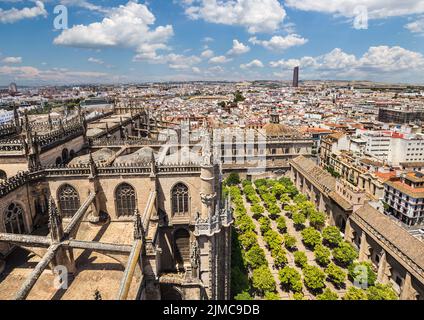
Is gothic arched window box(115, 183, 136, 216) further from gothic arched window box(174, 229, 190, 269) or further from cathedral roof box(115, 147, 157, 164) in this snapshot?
gothic arched window box(174, 229, 190, 269)

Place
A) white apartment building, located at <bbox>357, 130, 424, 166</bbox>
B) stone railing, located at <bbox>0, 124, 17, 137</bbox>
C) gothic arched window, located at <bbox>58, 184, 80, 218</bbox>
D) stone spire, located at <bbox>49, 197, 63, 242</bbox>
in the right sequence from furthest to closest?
white apartment building, located at <bbox>357, 130, 424, 166</bbox>, stone railing, located at <bbox>0, 124, 17, 137</bbox>, gothic arched window, located at <bbox>58, 184, 80, 218</bbox>, stone spire, located at <bbox>49, 197, 63, 242</bbox>

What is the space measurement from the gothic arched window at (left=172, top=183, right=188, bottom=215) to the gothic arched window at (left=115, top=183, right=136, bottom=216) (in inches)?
132

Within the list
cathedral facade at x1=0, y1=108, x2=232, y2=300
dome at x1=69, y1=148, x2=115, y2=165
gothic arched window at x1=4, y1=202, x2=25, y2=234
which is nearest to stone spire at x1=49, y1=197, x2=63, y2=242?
cathedral facade at x1=0, y1=108, x2=232, y2=300

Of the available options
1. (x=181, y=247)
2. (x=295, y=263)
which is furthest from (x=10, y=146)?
(x=295, y=263)

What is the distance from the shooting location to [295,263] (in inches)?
1374

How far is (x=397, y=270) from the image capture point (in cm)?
3092

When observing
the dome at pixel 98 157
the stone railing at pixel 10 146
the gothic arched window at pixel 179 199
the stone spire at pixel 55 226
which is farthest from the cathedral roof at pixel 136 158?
the stone spire at pixel 55 226

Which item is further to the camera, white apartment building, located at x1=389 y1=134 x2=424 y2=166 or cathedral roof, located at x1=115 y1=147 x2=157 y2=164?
white apartment building, located at x1=389 y1=134 x2=424 y2=166

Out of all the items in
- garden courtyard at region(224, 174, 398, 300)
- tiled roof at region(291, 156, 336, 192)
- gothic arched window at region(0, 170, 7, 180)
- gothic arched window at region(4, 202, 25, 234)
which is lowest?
garden courtyard at region(224, 174, 398, 300)

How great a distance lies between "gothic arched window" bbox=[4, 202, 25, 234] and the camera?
64.0 feet

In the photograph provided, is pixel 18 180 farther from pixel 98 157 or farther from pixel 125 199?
pixel 98 157

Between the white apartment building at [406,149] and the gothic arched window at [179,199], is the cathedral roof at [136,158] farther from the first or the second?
the white apartment building at [406,149]

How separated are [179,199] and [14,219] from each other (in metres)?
12.0

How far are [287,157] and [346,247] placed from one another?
33516 mm
